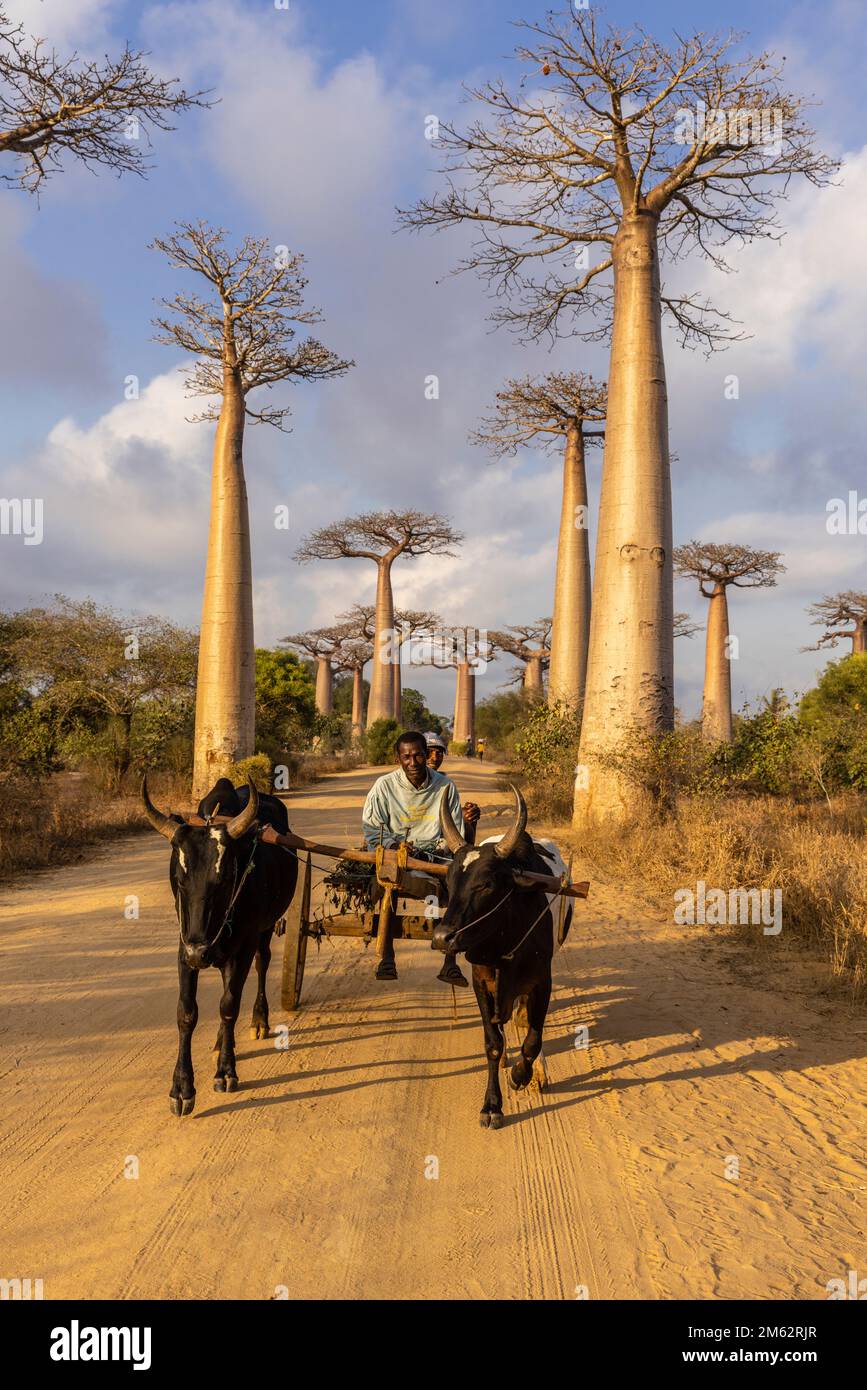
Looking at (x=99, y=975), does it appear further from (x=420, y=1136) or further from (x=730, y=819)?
(x=730, y=819)

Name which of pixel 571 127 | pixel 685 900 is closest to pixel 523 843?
pixel 685 900

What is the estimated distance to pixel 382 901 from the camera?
4.64m

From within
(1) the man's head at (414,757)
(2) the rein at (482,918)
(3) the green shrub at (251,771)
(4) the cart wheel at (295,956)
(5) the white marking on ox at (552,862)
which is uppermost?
(1) the man's head at (414,757)

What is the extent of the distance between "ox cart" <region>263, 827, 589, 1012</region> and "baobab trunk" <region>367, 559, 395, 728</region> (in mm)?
27769

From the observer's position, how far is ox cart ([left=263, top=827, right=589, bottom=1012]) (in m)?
4.52

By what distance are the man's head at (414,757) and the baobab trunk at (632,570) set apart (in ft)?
19.2

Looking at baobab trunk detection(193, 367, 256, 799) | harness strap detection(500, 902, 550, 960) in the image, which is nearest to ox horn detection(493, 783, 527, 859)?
harness strap detection(500, 902, 550, 960)

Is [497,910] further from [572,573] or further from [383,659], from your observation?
[383,659]

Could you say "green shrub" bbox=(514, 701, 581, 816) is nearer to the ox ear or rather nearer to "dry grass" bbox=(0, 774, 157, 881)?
"dry grass" bbox=(0, 774, 157, 881)

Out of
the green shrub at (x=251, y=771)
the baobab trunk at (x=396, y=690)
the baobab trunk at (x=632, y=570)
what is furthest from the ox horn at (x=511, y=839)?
the baobab trunk at (x=396, y=690)

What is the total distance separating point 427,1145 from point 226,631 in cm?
1241

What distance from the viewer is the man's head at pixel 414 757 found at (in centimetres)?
515

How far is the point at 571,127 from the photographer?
11.8 metres

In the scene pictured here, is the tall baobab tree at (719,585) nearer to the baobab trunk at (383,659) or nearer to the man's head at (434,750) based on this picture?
the baobab trunk at (383,659)
